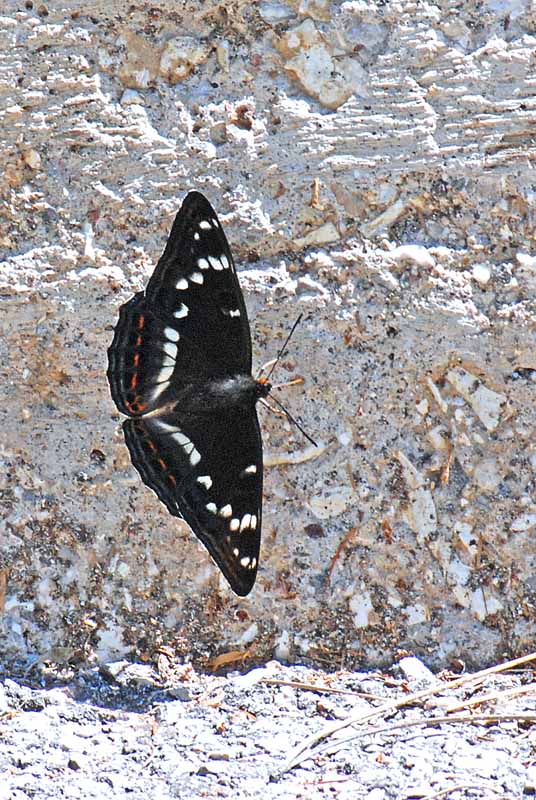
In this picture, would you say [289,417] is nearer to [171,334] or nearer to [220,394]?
[220,394]

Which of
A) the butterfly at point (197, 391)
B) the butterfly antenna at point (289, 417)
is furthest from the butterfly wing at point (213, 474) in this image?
the butterfly antenna at point (289, 417)

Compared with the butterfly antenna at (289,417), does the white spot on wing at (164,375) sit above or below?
above

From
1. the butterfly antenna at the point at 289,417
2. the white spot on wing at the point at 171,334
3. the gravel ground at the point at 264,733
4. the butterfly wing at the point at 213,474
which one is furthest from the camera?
the butterfly antenna at the point at 289,417

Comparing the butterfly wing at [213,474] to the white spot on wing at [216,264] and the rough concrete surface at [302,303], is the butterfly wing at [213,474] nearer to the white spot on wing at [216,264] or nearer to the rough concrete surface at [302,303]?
the rough concrete surface at [302,303]

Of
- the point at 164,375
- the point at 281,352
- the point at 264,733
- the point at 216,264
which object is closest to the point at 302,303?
the point at 281,352

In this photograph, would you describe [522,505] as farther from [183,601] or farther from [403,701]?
[183,601]

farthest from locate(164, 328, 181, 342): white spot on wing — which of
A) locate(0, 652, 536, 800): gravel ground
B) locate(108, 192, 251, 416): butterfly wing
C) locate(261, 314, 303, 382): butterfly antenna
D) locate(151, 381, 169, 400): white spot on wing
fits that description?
locate(0, 652, 536, 800): gravel ground

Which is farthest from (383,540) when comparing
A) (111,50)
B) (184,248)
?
(111,50)

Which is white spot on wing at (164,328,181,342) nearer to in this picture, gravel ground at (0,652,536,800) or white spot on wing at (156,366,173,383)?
white spot on wing at (156,366,173,383)
